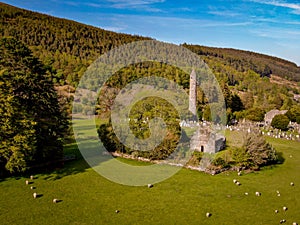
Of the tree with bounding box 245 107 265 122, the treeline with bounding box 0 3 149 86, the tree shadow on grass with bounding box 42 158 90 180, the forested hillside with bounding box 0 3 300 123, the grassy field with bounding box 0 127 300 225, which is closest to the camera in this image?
the grassy field with bounding box 0 127 300 225

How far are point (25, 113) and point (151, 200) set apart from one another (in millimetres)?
10927

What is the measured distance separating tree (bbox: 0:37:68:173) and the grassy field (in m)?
1.83

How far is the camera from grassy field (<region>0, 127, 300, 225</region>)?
55.7 feet

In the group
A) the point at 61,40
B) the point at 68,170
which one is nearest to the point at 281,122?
the point at 68,170

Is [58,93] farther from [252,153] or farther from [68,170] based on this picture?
[252,153]

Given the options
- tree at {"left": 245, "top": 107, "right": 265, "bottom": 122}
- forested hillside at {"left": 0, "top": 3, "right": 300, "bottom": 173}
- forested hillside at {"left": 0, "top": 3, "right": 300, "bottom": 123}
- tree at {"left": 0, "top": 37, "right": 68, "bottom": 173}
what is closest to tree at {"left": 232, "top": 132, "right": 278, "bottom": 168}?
forested hillside at {"left": 0, "top": 3, "right": 300, "bottom": 173}

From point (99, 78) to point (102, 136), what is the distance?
5084cm

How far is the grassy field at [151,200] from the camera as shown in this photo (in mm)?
16969

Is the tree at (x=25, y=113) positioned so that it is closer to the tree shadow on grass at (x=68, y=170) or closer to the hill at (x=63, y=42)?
the tree shadow on grass at (x=68, y=170)

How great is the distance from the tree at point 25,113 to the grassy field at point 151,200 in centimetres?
183

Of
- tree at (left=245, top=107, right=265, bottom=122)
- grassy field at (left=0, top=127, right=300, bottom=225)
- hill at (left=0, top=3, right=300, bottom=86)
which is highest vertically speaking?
hill at (left=0, top=3, right=300, bottom=86)

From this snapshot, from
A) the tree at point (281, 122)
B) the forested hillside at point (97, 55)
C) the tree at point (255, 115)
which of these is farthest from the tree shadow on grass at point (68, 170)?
the tree at point (255, 115)

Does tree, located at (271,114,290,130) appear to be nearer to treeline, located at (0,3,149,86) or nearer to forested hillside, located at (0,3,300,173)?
forested hillside, located at (0,3,300,173)

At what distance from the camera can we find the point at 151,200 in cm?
1955
